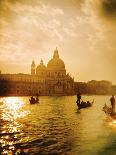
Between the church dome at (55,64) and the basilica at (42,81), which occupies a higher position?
the church dome at (55,64)

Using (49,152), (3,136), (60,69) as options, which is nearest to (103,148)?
(49,152)

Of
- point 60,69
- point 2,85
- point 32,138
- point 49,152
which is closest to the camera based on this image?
point 49,152

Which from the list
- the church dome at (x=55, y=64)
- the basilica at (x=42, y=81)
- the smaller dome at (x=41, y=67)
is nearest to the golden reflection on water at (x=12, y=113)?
the basilica at (x=42, y=81)

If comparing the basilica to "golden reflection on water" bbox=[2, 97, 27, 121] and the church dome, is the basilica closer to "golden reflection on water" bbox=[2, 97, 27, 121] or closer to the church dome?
the church dome

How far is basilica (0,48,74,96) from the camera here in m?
134

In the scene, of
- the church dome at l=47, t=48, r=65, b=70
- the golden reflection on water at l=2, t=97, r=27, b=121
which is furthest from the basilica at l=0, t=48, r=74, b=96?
the golden reflection on water at l=2, t=97, r=27, b=121

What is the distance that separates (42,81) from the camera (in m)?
149

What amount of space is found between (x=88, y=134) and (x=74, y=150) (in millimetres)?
4253

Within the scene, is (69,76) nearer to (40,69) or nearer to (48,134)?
(40,69)

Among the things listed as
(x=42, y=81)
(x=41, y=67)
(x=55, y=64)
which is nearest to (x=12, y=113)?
(x=42, y=81)

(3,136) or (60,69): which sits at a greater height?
(60,69)

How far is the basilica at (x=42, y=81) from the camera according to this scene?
13432 centimetres

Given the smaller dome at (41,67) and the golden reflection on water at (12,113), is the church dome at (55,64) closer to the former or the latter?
the smaller dome at (41,67)

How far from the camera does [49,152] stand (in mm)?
13875
